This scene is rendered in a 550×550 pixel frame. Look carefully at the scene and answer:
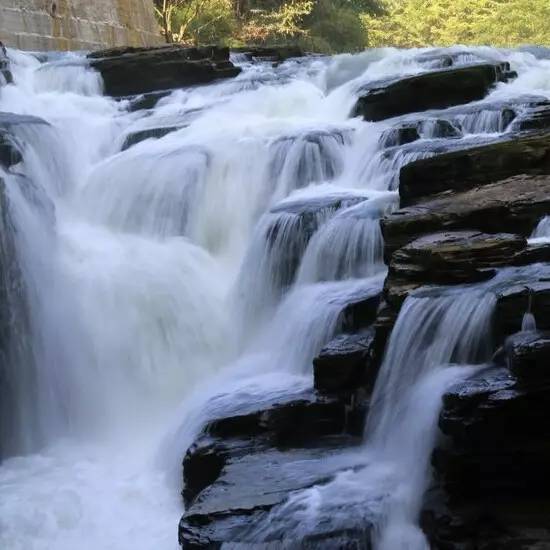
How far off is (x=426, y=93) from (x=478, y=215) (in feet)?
15.0

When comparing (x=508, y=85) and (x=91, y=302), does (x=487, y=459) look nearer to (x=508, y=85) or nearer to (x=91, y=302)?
(x=91, y=302)

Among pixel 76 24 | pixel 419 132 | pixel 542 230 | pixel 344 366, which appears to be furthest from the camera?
pixel 76 24

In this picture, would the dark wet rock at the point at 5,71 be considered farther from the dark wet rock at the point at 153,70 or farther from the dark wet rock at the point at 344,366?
the dark wet rock at the point at 344,366

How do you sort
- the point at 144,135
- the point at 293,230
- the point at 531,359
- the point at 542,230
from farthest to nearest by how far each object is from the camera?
the point at 144,135 → the point at 293,230 → the point at 542,230 → the point at 531,359

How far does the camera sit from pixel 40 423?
6.82 m

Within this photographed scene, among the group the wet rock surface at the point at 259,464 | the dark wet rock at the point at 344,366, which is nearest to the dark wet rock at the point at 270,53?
the dark wet rock at the point at 344,366

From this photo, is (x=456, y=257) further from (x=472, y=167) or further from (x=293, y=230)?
(x=293, y=230)

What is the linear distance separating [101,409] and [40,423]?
0.51 metres

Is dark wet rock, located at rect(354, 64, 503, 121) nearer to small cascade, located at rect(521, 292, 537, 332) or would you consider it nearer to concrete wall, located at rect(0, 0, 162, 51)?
small cascade, located at rect(521, 292, 537, 332)

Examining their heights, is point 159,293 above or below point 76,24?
below

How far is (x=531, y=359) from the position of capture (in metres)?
3.80

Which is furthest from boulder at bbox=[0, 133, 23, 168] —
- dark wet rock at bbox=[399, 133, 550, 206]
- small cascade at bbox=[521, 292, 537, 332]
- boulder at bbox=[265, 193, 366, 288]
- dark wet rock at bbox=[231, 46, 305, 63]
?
dark wet rock at bbox=[231, 46, 305, 63]

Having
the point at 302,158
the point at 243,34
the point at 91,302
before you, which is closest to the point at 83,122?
the point at 302,158

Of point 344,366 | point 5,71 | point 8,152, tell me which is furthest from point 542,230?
point 5,71
